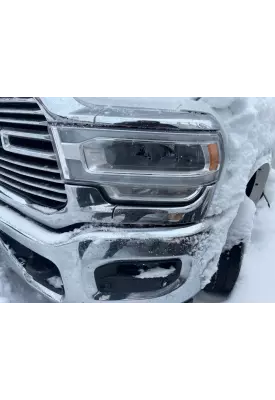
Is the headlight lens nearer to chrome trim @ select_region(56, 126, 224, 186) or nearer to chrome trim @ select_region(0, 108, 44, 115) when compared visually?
chrome trim @ select_region(56, 126, 224, 186)

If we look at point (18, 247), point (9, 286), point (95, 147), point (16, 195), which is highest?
point (95, 147)

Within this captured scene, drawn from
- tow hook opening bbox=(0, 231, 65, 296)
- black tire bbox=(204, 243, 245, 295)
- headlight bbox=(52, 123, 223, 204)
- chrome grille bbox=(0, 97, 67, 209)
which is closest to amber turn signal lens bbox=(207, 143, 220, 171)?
headlight bbox=(52, 123, 223, 204)

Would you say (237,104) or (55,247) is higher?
(237,104)

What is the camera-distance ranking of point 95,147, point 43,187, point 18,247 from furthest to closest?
1. point 18,247
2. point 43,187
3. point 95,147

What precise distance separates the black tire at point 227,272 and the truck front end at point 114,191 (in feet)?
0.12

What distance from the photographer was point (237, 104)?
3.99ft

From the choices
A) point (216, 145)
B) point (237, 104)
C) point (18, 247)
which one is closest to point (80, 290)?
point (18, 247)

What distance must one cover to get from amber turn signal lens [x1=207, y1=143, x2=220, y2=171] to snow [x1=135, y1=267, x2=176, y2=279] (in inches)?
11.3

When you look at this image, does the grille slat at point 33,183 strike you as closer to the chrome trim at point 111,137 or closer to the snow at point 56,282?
the chrome trim at point 111,137

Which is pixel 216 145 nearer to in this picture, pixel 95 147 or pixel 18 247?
pixel 95 147

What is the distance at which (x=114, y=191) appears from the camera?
3.95ft

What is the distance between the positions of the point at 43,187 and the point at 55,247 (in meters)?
0.16

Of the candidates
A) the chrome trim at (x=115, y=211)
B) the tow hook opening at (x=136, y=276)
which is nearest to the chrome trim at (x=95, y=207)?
the chrome trim at (x=115, y=211)

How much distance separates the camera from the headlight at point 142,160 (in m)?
1.17
